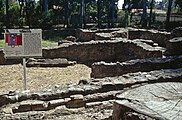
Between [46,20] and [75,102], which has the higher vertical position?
[46,20]

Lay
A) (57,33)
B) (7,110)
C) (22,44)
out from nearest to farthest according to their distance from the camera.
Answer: (7,110), (22,44), (57,33)

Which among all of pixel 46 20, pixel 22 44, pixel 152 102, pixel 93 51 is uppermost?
pixel 46 20

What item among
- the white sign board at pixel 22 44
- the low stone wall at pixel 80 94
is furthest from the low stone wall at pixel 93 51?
the low stone wall at pixel 80 94

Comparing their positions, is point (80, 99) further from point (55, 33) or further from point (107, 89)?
point (55, 33)

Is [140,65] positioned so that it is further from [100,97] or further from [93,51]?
[93,51]

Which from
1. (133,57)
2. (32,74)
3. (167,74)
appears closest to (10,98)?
(167,74)

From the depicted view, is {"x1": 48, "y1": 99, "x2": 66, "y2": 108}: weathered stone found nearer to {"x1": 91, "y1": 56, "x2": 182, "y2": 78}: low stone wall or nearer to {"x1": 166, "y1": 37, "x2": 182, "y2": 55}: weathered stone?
{"x1": 91, "y1": 56, "x2": 182, "y2": 78}: low stone wall

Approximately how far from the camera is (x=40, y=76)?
33.9 ft

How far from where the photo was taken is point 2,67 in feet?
38.7

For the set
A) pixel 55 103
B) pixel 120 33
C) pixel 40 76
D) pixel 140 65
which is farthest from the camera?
pixel 120 33

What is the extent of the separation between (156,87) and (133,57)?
7.70m

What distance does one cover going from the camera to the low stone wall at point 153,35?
1600 centimetres

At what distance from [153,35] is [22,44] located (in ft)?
36.3

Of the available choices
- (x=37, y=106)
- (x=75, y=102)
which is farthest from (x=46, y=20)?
(x=37, y=106)
